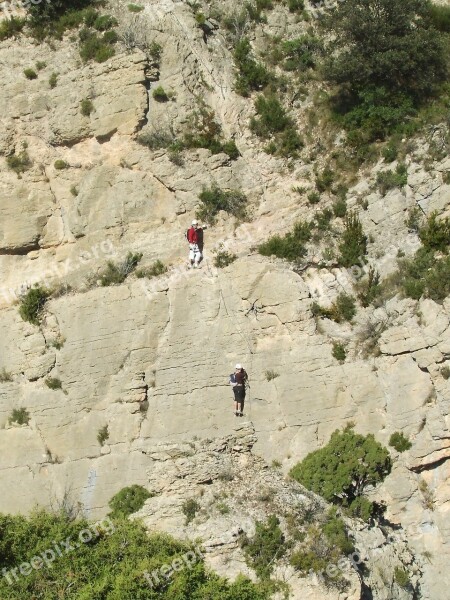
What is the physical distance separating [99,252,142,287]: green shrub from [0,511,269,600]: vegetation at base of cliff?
6.33m

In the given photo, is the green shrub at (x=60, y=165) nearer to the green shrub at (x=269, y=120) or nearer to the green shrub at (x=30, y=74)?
the green shrub at (x=30, y=74)

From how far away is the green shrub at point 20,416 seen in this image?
22.4 m

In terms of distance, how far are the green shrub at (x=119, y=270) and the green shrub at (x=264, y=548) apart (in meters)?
7.31

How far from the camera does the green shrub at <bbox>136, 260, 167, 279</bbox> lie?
74.4ft

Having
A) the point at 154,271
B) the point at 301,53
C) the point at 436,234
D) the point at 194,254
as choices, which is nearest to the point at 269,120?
the point at 301,53

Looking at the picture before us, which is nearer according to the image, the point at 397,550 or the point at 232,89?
the point at 397,550

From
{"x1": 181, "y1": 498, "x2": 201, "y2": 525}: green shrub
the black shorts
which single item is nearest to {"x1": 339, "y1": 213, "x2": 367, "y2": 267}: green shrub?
the black shorts

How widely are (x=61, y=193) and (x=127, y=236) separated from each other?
2.23 m

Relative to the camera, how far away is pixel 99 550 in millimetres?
17516

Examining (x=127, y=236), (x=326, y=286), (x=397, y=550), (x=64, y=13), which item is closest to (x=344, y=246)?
(x=326, y=286)

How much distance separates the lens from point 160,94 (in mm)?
24562

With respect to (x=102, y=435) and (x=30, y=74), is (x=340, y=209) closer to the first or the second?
(x=102, y=435)

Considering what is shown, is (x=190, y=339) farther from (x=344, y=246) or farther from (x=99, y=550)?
(x=99, y=550)

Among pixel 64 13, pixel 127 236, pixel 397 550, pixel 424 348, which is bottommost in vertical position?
pixel 397 550
